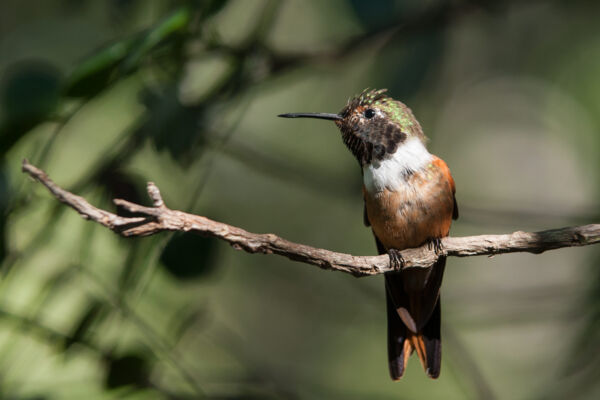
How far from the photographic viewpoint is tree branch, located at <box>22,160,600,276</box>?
1.78 meters

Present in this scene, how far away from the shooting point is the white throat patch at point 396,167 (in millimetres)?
3045

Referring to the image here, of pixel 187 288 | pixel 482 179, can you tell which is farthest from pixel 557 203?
pixel 187 288

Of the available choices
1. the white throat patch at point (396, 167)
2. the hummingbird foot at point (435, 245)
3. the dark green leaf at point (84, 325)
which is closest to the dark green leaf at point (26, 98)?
the dark green leaf at point (84, 325)

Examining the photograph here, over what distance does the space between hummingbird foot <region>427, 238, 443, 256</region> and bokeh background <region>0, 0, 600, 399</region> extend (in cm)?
94

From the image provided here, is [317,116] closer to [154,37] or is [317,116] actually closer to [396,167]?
[396,167]

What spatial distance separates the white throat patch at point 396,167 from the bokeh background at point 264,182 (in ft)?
1.51

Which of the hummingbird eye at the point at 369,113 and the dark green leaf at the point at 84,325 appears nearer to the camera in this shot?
the dark green leaf at the point at 84,325

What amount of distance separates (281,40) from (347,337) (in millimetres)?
3591

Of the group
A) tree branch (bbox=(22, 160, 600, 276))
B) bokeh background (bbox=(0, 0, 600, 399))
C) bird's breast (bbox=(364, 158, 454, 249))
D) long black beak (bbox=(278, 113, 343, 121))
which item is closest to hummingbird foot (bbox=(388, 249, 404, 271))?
tree branch (bbox=(22, 160, 600, 276))

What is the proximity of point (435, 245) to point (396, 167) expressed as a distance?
49cm

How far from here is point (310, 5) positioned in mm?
7004

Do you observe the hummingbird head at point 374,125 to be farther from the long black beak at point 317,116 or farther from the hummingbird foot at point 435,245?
the hummingbird foot at point 435,245

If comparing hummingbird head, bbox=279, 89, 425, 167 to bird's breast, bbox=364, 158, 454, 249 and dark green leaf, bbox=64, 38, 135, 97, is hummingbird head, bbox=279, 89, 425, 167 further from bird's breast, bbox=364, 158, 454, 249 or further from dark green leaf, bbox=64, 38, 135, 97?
dark green leaf, bbox=64, 38, 135, 97

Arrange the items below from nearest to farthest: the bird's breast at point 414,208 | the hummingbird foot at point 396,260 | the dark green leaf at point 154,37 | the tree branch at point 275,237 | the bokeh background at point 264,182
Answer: the tree branch at point 275,237 < the dark green leaf at point 154,37 < the hummingbird foot at point 396,260 < the bokeh background at point 264,182 < the bird's breast at point 414,208
